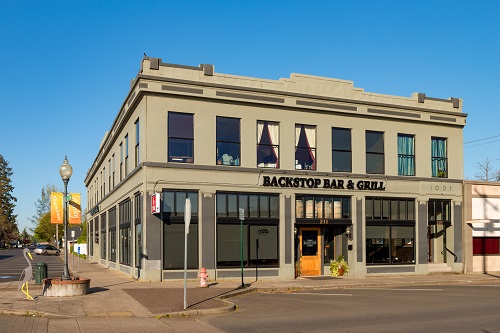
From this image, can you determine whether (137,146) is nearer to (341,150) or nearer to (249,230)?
(249,230)

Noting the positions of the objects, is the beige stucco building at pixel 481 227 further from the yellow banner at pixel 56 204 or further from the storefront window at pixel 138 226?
the yellow banner at pixel 56 204

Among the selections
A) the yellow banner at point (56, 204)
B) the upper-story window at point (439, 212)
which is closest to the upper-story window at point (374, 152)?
the upper-story window at point (439, 212)

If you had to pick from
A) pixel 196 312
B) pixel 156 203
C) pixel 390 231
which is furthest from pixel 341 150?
pixel 196 312

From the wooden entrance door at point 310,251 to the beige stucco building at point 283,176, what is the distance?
54mm

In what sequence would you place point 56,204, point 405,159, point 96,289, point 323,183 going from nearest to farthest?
point 96,289 < point 323,183 < point 405,159 < point 56,204

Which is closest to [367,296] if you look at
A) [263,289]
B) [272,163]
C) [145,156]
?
[263,289]

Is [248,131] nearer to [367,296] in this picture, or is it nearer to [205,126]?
[205,126]

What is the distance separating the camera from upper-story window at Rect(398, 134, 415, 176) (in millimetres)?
30375

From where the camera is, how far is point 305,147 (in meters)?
28.1

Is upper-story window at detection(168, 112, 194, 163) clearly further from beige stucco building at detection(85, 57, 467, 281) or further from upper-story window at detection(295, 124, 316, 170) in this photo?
upper-story window at detection(295, 124, 316, 170)

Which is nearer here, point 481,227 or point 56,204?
point 481,227

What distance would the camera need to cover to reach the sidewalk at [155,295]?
1557 cm

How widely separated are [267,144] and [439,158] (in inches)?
419

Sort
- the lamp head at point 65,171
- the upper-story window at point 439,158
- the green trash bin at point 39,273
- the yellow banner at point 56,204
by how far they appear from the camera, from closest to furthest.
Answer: the lamp head at point 65,171 → the green trash bin at point 39,273 → the upper-story window at point 439,158 → the yellow banner at point 56,204
